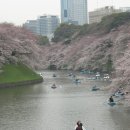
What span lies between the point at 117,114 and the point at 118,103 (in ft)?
17.8

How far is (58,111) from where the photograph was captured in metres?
39.7

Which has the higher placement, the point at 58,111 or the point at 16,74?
the point at 16,74

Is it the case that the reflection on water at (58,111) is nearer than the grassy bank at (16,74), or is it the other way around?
the reflection on water at (58,111)

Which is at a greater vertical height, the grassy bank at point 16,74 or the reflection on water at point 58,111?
the grassy bank at point 16,74

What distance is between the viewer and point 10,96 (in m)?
51.1

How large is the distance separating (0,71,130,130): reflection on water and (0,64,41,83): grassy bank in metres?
9.96

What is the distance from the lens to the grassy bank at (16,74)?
213 feet

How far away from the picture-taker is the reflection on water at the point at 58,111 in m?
33.2

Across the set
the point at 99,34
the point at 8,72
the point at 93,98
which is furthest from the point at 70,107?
the point at 99,34

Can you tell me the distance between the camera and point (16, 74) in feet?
224

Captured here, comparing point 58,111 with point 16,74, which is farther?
point 16,74

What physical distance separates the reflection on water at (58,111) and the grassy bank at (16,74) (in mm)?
9959

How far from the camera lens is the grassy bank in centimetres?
6490

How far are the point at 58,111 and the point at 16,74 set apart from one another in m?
29.2
